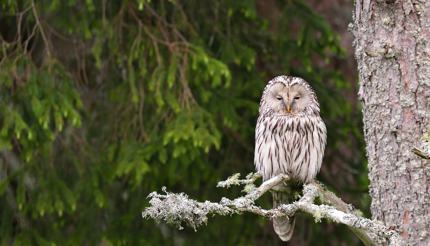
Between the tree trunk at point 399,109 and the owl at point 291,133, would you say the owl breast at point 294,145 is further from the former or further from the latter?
the tree trunk at point 399,109

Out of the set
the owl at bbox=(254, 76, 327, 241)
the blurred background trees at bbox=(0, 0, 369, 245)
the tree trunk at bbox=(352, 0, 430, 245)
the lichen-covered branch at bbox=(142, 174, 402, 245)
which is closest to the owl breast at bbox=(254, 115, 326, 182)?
the owl at bbox=(254, 76, 327, 241)

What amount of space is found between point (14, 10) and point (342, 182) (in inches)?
130

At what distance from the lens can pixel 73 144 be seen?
7465mm

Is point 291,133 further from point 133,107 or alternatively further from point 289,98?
point 133,107

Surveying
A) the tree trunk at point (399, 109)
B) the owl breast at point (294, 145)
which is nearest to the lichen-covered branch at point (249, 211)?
the tree trunk at point (399, 109)

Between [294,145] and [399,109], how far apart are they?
174 cm

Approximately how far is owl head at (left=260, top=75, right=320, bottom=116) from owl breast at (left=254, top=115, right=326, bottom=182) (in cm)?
5

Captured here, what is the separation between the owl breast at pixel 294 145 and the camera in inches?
251

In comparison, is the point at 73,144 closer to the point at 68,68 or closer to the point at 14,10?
the point at 68,68

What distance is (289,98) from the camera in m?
6.45

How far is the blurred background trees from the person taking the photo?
6.71 metres

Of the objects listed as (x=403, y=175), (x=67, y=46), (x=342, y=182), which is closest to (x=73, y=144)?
(x=67, y=46)

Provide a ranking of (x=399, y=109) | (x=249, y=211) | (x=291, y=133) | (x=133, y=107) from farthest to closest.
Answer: (x=133, y=107), (x=291, y=133), (x=399, y=109), (x=249, y=211)

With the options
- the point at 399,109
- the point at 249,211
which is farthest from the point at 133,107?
the point at 249,211
